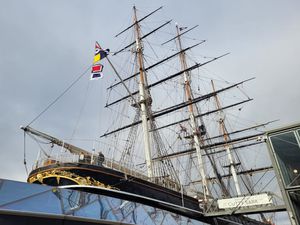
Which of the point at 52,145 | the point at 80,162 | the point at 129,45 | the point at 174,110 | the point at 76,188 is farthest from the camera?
the point at 129,45

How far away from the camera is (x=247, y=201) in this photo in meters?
12.5

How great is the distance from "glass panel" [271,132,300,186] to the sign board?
158 centimetres

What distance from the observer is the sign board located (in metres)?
12.2

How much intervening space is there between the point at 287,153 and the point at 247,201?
320cm

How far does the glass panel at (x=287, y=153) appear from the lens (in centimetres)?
1088

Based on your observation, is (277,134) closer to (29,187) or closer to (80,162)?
(80,162)

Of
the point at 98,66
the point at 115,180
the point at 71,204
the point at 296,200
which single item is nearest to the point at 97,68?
the point at 98,66

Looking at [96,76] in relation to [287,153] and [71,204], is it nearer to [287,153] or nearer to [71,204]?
[71,204]

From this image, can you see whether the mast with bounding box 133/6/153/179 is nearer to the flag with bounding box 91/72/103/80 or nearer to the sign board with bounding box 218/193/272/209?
the sign board with bounding box 218/193/272/209

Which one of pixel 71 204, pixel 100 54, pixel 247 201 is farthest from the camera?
pixel 100 54

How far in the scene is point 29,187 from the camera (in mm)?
7512

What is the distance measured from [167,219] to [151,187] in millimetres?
1699

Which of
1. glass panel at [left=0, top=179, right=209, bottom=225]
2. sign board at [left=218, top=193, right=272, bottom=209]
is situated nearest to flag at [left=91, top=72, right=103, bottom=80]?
glass panel at [left=0, top=179, right=209, bottom=225]

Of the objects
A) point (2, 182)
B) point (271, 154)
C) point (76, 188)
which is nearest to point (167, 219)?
point (76, 188)
